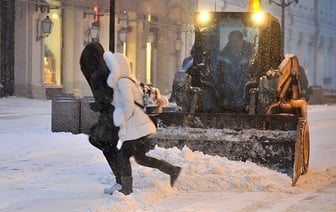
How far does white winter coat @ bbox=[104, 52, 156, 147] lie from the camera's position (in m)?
7.94

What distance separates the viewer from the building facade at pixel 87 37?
29.5 m

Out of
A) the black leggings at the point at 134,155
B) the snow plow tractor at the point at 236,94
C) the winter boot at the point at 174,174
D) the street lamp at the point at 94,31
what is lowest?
the winter boot at the point at 174,174

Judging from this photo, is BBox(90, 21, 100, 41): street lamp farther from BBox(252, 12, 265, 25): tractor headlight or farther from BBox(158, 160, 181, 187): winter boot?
BBox(158, 160, 181, 187): winter boot

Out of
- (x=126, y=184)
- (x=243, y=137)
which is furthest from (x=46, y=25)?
(x=126, y=184)

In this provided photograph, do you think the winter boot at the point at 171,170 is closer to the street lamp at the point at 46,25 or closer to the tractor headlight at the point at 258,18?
the tractor headlight at the point at 258,18

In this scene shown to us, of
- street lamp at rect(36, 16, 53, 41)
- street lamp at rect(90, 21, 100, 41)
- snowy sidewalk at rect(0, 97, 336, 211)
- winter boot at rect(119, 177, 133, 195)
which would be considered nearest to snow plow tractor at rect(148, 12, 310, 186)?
snowy sidewalk at rect(0, 97, 336, 211)

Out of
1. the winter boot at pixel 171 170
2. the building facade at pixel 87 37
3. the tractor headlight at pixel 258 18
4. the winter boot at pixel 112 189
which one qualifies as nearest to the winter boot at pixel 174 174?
the winter boot at pixel 171 170

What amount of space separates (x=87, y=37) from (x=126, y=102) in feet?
83.2

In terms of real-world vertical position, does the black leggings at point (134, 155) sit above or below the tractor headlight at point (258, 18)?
below

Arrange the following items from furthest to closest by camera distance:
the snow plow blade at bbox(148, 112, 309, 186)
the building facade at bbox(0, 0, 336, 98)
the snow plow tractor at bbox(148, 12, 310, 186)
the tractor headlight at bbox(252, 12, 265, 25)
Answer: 1. the building facade at bbox(0, 0, 336, 98)
2. the tractor headlight at bbox(252, 12, 265, 25)
3. the snow plow tractor at bbox(148, 12, 310, 186)
4. the snow plow blade at bbox(148, 112, 309, 186)

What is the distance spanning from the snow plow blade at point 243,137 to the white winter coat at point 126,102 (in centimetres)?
188

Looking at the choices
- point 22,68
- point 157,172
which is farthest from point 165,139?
point 22,68

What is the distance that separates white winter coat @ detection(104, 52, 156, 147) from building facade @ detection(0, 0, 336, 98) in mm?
21391

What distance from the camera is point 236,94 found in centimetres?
1176
